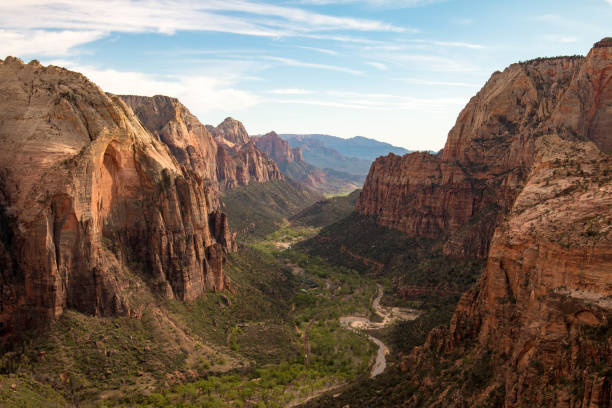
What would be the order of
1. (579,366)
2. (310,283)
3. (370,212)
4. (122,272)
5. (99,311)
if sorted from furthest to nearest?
(370,212)
(310,283)
(122,272)
(99,311)
(579,366)

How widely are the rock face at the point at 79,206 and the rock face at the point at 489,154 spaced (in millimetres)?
62401

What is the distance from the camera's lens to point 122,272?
63062 millimetres

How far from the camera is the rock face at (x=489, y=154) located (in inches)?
3728

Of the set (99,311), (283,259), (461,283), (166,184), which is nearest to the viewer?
(99,311)

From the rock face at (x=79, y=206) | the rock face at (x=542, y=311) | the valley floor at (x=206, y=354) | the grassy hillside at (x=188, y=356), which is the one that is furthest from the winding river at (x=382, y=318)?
the rock face at (x=542, y=311)

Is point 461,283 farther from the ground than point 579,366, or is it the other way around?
point 579,366

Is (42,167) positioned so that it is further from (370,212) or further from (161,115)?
(161,115)

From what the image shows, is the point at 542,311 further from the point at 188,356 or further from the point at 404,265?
the point at 404,265

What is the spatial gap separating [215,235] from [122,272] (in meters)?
37.1

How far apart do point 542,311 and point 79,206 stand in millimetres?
51212

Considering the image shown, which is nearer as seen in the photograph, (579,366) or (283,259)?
(579,366)

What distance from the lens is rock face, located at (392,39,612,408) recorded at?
30375 mm

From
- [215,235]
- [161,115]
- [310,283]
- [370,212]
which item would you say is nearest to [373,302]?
[310,283]

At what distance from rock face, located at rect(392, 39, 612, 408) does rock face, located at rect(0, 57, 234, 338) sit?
1566 inches
